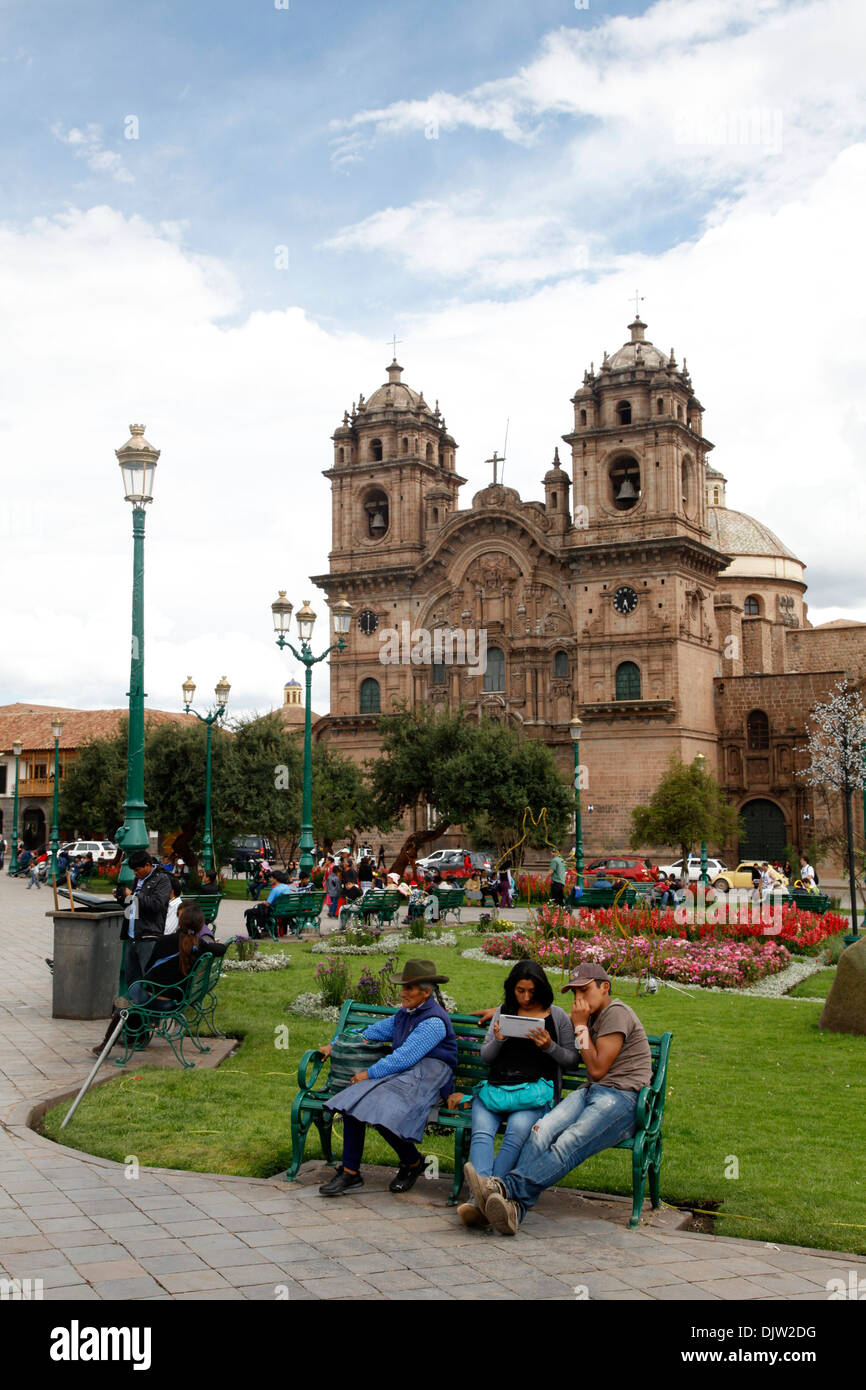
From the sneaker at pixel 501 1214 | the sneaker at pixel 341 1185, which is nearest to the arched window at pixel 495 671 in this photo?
the sneaker at pixel 341 1185

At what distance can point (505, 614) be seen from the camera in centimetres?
5181

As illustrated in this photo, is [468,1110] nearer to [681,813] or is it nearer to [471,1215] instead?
[471,1215]

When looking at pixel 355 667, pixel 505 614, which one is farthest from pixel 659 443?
pixel 355 667

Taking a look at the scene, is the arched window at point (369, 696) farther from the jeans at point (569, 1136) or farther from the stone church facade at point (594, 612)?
the jeans at point (569, 1136)

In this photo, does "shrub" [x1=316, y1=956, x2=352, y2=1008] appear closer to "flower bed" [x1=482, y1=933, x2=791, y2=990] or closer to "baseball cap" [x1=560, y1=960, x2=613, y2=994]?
"flower bed" [x1=482, y1=933, x2=791, y2=990]

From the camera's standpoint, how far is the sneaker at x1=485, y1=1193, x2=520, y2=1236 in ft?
18.8

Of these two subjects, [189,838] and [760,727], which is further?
[760,727]

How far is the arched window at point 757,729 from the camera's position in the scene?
165 ft

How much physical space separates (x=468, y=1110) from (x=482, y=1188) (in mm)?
947

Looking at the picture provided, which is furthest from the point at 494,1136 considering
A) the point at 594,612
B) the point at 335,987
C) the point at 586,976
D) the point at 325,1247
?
the point at 594,612
